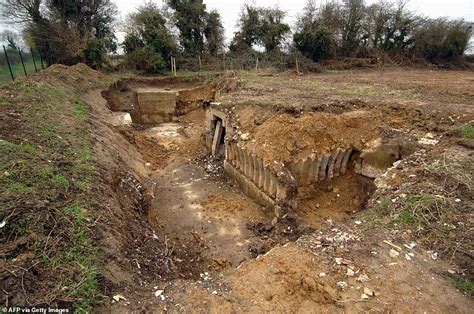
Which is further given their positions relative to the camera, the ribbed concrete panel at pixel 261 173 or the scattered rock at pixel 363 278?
the ribbed concrete panel at pixel 261 173

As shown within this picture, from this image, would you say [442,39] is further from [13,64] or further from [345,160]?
[13,64]

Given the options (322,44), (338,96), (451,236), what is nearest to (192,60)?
(322,44)

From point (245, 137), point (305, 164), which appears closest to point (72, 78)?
point (245, 137)

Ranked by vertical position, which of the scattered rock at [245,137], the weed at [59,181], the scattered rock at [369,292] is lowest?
the scattered rock at [369,292]

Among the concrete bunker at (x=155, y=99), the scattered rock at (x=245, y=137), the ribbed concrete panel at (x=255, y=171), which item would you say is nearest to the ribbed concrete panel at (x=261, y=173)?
the ribbed concrete panel at (x=255, y=171)

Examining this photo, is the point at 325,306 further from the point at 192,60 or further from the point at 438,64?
the point at 438,64

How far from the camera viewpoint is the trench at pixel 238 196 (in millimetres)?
7379

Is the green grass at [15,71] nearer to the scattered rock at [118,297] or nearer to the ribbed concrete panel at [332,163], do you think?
the scattered rock at [118,297]

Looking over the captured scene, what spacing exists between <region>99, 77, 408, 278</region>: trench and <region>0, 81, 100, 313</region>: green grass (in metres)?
2.02

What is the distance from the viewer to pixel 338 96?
36.0 feet

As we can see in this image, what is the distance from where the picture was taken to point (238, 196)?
30.6 ft

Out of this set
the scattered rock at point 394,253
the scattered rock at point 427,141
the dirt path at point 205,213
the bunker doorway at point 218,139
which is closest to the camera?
the scattered rock at point 394,253

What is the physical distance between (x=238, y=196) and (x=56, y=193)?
5.32 m

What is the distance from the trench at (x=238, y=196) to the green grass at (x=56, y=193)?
202cm
